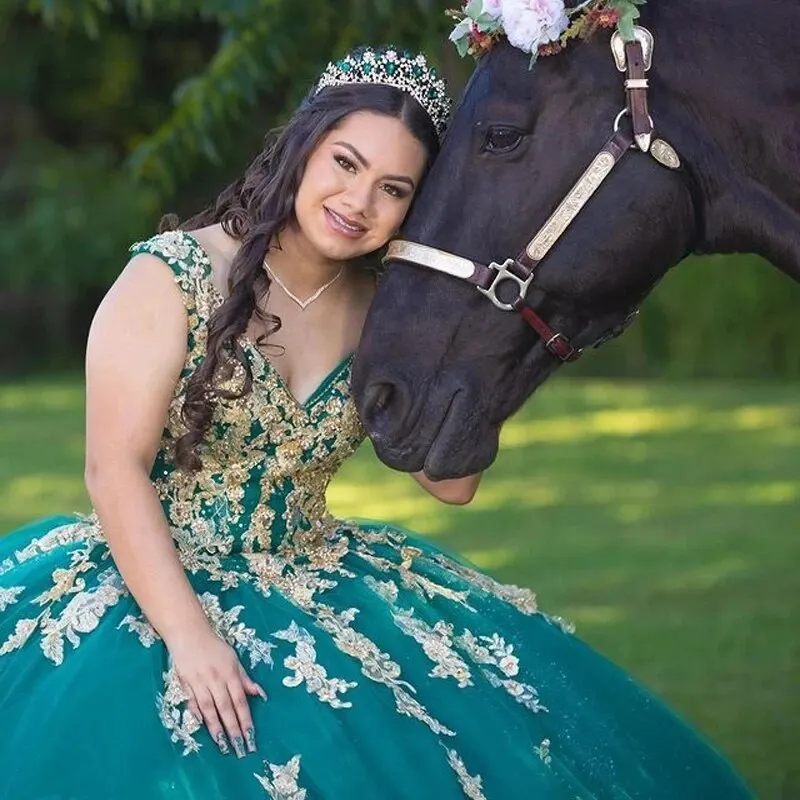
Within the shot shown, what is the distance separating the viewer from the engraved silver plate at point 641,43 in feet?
8.50

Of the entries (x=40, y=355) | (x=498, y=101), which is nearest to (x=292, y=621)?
(x=498, y=101)

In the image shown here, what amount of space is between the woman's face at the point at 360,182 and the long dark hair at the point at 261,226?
24 millimetres

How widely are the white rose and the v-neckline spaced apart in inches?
26.2

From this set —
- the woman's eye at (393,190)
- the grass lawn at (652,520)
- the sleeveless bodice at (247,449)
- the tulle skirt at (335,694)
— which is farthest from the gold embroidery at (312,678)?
the grass lawn at (652,520)

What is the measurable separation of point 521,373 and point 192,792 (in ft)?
2.78

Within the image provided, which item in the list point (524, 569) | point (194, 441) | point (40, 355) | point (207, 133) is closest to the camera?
point (194, 441)

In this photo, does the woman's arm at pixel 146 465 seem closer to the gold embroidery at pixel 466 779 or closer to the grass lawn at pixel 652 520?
the gold embroidery at pixel 466 779

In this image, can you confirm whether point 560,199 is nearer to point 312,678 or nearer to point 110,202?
point 312,678

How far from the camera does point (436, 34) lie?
15.3 ft

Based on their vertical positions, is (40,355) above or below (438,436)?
above

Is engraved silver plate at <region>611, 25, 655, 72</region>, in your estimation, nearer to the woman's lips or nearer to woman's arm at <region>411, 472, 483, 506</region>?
the woman's lips

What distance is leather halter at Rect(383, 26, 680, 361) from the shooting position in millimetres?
2594

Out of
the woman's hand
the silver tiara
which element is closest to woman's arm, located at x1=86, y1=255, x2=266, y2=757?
the woman's hand

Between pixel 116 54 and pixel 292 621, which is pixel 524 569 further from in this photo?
pixel 116 54
